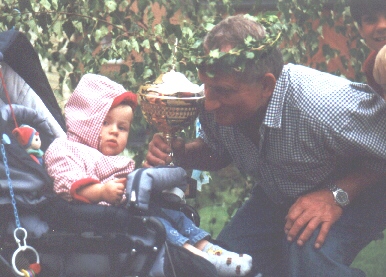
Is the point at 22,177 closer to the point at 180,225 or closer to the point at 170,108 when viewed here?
the point at 180,225

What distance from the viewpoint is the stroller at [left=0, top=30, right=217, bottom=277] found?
9.98ft

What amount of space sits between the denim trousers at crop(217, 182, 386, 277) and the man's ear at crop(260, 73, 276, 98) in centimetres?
59

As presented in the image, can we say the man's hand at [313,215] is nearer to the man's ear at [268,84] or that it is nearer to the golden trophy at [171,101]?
the man's ear at [268,84]

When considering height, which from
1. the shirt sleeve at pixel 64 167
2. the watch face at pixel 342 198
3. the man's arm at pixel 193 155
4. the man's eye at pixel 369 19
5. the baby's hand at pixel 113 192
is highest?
the man's eye at pixel 369 19

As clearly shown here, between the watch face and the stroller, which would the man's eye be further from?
the stroller

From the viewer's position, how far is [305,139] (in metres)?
3.62

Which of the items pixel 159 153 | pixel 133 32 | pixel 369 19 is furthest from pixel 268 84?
pixel 133 32

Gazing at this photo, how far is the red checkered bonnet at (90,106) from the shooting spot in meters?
3.42

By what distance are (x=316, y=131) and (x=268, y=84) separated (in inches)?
11.3

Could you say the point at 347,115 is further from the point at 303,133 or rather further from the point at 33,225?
the point at 33,225

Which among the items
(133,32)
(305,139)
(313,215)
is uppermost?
(305,139)

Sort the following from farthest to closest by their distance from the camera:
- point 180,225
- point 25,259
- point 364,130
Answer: point 364,130, point 180,225, point 25,259

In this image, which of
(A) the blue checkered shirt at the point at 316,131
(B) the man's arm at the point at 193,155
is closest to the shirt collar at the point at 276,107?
(A) the blue checkered shirt at the point at 316,131

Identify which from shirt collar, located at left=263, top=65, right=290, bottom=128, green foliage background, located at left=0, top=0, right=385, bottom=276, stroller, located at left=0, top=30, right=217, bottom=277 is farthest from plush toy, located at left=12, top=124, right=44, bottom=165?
green foliage background, located at left=0, top=0, right=385, bottom=276
